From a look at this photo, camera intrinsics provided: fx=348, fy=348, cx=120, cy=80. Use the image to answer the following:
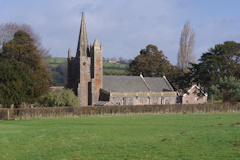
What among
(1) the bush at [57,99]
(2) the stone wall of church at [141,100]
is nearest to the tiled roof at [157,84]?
(2) the stone wall of church at [141,100]

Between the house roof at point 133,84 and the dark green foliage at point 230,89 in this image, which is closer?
the dark green foliage at point 230,89

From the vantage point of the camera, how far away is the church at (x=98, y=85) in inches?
2586

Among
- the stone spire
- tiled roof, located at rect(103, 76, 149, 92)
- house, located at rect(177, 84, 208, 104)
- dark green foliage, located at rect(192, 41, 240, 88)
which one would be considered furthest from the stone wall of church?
the stone spire

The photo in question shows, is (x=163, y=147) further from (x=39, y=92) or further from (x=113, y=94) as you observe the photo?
(x=113, y=94)

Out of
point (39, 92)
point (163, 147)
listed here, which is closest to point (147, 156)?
point (163, 147)

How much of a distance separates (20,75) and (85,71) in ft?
70.9

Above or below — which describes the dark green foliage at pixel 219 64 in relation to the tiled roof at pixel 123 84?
above

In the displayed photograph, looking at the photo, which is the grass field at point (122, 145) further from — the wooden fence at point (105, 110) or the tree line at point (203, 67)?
the tree line at point (203, 67)

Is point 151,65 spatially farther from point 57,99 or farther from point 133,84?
point 57,99

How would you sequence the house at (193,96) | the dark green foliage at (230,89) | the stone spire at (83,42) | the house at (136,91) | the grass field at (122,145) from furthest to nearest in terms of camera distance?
the house at (193,96) < the stone spire at (83,42) < the house at (136,91) < the dark green foliage at (230,89) < the grass field at (122,145)

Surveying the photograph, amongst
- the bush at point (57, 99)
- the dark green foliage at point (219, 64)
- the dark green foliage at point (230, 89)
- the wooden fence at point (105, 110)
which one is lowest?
the wooden fence at point (105, 110)

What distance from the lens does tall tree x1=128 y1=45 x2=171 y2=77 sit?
271ft

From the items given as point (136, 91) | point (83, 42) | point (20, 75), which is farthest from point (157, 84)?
point (20, 75)

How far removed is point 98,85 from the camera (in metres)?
67.0
